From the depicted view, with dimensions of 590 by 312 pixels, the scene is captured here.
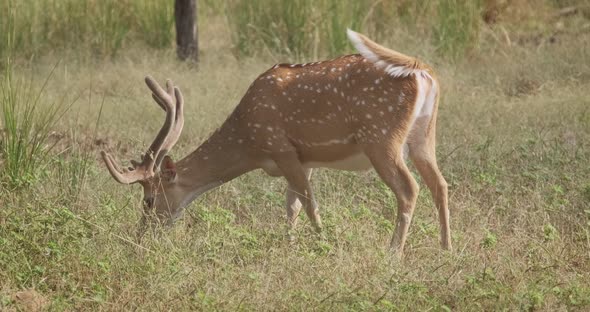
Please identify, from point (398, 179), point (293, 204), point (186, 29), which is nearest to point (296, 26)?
point (186, 29)

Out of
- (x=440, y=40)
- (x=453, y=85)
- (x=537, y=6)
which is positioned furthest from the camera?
(x=537, y=6)

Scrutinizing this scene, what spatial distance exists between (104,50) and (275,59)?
1.92 meters

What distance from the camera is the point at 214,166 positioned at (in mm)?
6434

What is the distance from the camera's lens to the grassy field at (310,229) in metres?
5.11

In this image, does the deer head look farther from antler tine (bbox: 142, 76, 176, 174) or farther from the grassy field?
the grassy field

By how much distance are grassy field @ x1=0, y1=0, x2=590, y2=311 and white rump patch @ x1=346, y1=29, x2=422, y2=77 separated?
782 millimetres

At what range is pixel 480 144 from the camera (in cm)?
769

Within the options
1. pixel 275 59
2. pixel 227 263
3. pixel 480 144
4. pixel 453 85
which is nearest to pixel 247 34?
pixel 275 59

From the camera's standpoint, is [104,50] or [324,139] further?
[104,50]

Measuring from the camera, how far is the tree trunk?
11.3 meters

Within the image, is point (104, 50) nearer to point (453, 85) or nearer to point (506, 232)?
point (453, 85)

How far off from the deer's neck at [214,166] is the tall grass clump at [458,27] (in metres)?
4.62

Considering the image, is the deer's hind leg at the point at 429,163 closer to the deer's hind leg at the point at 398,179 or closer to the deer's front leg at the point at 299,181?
the deer's hind leg at the point at 398,179

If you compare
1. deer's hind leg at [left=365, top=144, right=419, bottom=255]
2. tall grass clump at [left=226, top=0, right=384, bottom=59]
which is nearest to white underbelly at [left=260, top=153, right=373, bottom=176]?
deer's hind leg at [left=365, top=144, right=419, bottom=255]
